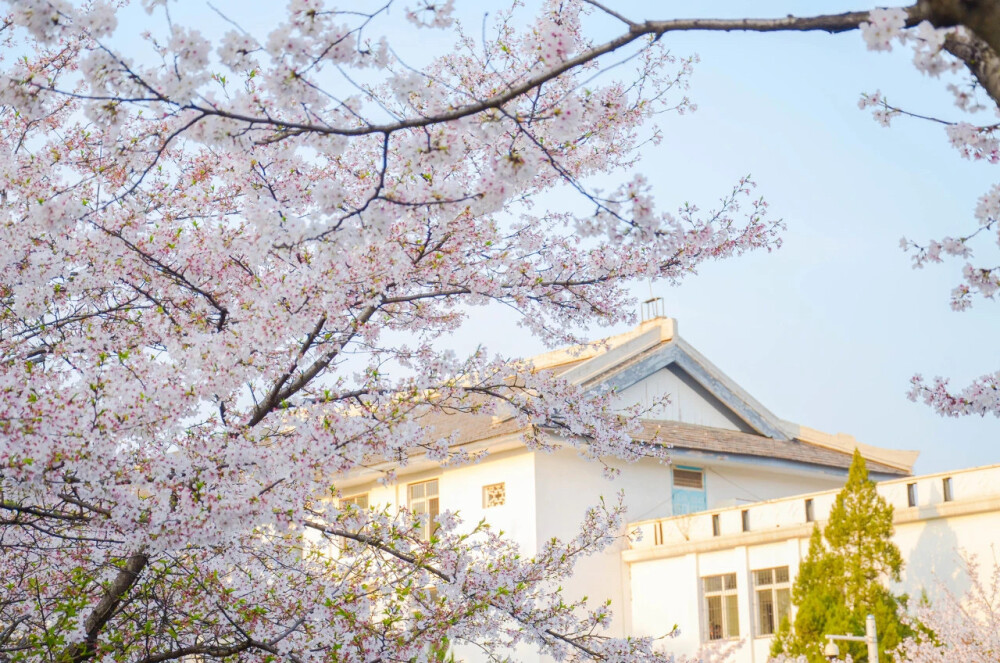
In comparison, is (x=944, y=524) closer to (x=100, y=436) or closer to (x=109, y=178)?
(x=109, y=178)

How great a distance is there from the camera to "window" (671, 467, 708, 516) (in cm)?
2280

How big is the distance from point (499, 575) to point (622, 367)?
15.2 m

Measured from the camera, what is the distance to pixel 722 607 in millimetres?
19812

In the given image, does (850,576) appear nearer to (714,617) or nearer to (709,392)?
(714,617)

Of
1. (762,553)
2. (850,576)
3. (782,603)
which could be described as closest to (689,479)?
(762,553)

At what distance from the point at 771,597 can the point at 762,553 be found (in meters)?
0.73

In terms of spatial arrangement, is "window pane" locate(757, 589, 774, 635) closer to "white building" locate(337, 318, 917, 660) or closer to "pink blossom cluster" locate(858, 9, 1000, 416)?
"white building" locate(337, 318, 917, 660)

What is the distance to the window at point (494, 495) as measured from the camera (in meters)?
21.5

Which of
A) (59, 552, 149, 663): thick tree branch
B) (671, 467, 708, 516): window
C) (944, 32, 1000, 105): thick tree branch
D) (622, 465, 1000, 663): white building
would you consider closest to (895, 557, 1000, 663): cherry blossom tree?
(622, 465, 1000, 663): white building

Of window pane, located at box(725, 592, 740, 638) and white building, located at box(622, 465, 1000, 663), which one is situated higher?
white building, located at box(622, 465, 1000, 663)

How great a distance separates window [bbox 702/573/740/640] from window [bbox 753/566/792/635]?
1.45 ft

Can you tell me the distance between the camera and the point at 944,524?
16.8 m

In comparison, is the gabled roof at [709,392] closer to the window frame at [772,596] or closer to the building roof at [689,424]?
the building roof at [689,424]

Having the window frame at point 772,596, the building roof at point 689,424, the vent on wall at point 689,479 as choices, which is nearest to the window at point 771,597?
the window frame at point 772,596
